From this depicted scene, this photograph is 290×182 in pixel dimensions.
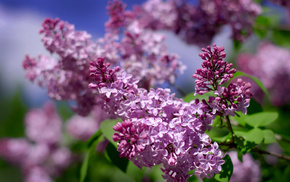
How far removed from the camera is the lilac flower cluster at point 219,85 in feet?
4.26

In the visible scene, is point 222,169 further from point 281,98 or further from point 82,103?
point 281,98

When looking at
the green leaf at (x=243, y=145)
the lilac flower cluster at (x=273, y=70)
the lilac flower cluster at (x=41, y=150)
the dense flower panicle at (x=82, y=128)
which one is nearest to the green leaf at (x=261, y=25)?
the lilac flower cluster at (x=273, y=70)

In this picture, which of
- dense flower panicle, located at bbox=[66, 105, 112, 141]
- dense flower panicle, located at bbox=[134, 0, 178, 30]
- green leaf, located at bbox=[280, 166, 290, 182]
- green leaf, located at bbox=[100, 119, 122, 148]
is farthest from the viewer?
dense flower panicle, located at bbox=[66, 105, 112, 141]

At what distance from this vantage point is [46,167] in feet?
14.1

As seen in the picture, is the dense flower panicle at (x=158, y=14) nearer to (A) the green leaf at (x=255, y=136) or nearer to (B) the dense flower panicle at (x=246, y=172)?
(B) the dense flower panicle at (x=246, y=172)

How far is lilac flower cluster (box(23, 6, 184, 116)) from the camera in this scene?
185cm

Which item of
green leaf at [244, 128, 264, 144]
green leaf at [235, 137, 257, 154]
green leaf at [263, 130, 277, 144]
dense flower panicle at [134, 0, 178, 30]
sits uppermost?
dense flower panicle at [134, 0, 178, 30]

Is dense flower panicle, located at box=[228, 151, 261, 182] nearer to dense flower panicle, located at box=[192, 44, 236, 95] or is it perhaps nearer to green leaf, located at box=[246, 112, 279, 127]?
green leaf, located at box=[246, 112, 279, 127]

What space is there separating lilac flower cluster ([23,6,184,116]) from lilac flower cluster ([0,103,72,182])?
2320mm

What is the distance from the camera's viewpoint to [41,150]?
425 cm

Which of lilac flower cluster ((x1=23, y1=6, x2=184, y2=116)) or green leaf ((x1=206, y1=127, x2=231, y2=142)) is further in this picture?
lilac flower cluster ((x1=23, y1=6, x2=184, y2=116))

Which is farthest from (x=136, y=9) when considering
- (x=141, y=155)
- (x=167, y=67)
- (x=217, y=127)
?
(x=141, y=155)

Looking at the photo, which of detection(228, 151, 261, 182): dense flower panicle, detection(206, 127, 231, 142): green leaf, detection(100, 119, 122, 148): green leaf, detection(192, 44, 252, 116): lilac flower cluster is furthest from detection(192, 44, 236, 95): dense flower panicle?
detection(228, 151, 261, 182): dense flower panicle

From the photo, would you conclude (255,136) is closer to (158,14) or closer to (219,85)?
(219,85)
